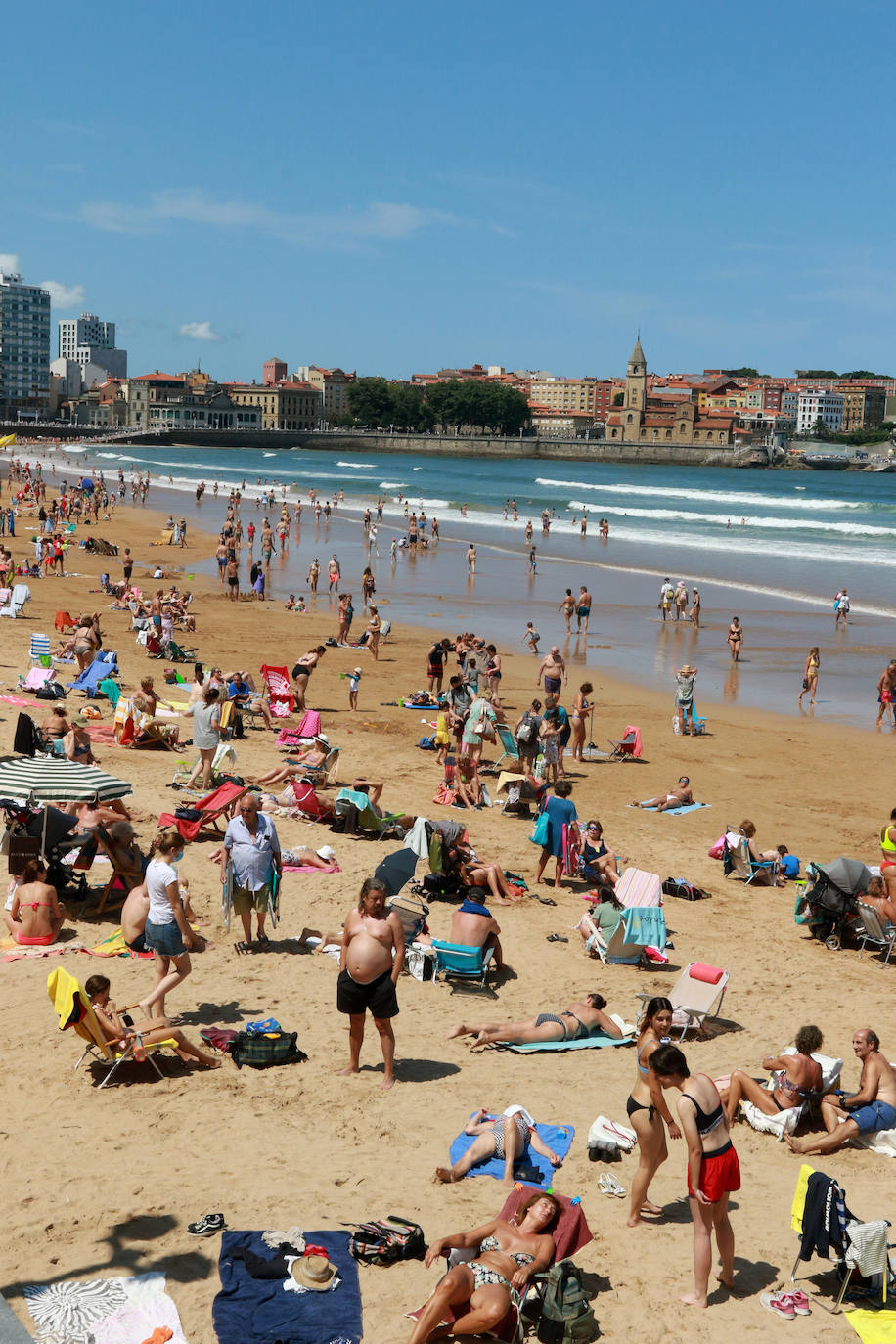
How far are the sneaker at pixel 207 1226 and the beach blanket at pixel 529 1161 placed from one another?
118 centimetres

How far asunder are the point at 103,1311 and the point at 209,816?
19.4ft

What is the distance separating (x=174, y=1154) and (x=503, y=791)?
24.6 ft

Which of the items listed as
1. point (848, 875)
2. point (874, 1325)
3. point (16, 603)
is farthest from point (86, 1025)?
point (16, 603)

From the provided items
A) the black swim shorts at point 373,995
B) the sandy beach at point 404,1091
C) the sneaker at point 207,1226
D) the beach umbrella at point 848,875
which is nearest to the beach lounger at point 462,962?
the sandy beach at point 404,1091

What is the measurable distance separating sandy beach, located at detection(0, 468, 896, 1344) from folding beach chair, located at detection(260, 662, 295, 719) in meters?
2.00

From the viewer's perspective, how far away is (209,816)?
10328mm

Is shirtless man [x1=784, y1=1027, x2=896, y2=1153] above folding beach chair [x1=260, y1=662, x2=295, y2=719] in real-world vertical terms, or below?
below

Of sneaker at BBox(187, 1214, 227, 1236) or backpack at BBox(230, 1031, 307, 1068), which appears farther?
backpack at BBox(230, 1031, 307, 1068)

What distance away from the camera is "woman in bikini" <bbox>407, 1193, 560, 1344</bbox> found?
15.0 feet

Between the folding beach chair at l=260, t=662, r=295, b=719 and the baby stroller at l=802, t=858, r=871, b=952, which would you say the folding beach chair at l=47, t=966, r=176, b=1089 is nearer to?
the baby stroller at l=802, t=858, r=871, b=952

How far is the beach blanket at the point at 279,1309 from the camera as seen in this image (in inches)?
178

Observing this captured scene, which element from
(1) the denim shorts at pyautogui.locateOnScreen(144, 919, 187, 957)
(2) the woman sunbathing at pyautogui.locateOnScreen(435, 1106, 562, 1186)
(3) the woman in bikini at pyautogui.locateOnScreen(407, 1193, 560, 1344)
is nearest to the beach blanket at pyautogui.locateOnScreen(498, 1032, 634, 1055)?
(2) the woman sunbathing at pyautogui.locateOnScreen(435, 1106, 562, 1186)

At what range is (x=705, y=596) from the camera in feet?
103

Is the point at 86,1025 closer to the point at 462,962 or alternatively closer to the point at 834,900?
the point at 462,962
